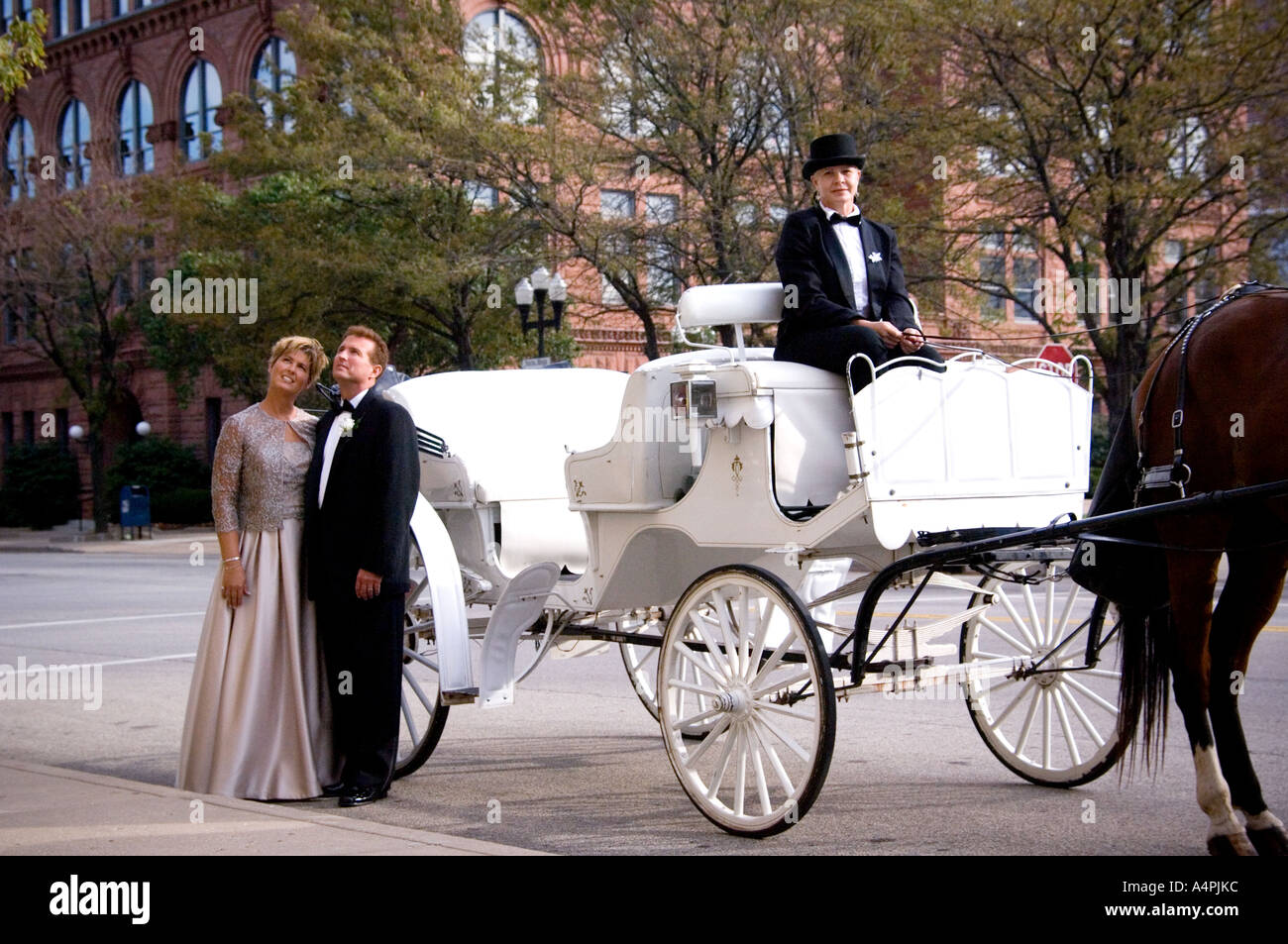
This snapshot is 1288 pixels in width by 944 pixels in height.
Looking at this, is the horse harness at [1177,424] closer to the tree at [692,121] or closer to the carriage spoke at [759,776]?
the carriage spoke at [759,776]

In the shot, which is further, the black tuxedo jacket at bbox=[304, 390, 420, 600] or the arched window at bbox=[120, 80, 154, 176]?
the arched window at bbox=[120, 80, 154, 176]

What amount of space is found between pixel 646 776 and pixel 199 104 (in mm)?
45742

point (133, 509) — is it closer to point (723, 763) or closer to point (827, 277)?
point (827, 277)

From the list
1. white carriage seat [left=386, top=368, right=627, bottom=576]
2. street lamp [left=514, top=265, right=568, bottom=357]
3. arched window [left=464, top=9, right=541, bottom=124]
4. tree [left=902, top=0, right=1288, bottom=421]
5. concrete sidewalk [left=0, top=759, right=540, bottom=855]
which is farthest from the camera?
arched window [left=464, top=9, right=541, bottom=124]

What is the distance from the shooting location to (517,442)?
8906 millimetres

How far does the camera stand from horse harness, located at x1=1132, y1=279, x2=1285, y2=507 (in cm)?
571

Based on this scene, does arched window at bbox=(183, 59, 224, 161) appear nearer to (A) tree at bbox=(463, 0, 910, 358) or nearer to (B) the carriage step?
(A) tree at bbox=(463, 0, 910, 358)

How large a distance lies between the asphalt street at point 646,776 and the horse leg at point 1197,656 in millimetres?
514

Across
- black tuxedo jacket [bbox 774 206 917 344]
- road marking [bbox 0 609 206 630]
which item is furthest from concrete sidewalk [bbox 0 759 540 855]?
road marking [bbox 0 609 206 630]

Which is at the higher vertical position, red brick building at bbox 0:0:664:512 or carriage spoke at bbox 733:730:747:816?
red brick building at bbox 0:0:664:512

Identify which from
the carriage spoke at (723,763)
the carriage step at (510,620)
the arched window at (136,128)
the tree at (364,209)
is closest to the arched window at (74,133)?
the arched window at (136,128)

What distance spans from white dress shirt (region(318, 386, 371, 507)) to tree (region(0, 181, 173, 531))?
110 feet

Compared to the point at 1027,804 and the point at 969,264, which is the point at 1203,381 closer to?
the point at 1027,804

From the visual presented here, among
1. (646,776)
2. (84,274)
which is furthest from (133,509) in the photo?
(646,776)
